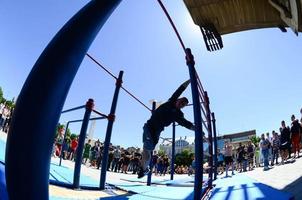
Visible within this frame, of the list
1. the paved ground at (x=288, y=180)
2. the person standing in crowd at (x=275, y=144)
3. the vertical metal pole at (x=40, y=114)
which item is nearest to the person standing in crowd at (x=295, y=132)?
the person standing in crowd at (x=275, y=144)

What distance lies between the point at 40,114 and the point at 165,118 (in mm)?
3587

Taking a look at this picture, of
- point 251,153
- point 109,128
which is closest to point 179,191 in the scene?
point 109,128

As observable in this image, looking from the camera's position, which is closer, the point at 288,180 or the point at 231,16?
the point at 288,180

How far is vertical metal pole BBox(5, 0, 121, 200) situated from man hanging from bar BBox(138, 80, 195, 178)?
3314 millimetres

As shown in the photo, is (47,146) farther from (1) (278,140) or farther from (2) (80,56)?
(1) (278,140)

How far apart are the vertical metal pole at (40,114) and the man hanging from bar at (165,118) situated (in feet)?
10.9

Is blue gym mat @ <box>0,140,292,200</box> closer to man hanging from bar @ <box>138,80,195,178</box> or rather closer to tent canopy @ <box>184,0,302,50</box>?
man hanging from bar @ <box>138,80,195,178</box>

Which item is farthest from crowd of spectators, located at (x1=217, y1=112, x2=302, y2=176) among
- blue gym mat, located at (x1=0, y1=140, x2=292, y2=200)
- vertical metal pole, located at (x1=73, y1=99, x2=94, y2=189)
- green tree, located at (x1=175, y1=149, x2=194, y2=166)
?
green tree, located at (x1=175, y1=149, x2=194, y2=166)

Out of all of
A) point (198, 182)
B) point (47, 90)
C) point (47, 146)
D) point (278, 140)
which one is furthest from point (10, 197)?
point (278, 140)

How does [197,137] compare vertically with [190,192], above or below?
above

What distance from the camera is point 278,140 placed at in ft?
36.4

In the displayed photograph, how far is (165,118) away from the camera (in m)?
4.45

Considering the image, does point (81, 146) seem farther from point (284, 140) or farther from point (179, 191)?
point (284, 140)

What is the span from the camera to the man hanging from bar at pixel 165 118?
4.29m
